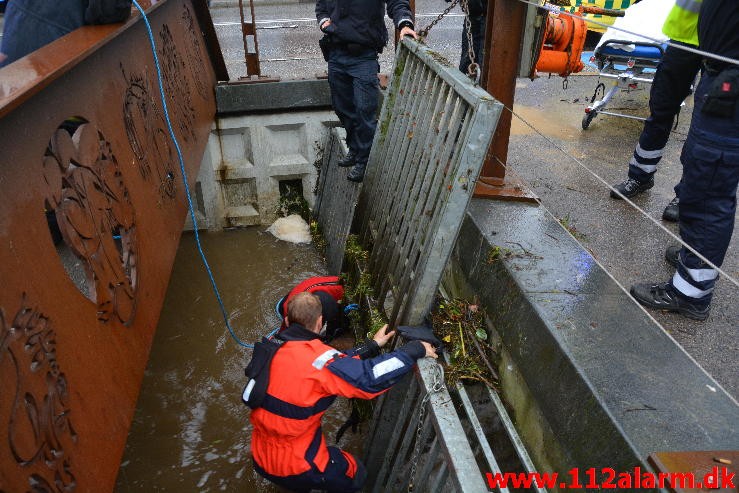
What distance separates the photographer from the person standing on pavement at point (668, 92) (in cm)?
367

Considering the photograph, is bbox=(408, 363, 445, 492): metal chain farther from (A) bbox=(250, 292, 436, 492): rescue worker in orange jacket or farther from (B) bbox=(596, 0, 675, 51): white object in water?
(B) bbox=(596, 0, 675, 51): white object in water

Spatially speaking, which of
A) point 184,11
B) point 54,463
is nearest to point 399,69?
point 184,11

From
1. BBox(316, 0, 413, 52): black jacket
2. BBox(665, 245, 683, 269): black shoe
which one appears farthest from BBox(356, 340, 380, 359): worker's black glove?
BBox(316, 0, 413, 52): black jacket

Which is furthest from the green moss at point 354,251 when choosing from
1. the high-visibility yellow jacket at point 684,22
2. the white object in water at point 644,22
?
the white object in water at point 644,22

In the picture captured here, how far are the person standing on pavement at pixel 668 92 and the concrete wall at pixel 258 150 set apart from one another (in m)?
3.18

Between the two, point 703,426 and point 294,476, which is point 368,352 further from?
point 703,426

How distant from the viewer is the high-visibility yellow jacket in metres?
3.55

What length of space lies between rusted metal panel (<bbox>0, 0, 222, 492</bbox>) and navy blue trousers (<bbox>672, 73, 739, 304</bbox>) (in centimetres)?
283

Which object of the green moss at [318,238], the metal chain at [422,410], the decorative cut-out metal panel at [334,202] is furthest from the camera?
the green moss at [318,238]

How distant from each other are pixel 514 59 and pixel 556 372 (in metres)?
2.03

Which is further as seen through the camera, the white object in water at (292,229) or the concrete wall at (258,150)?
the white object in water at (292,229)

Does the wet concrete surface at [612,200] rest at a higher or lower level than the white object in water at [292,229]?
higher

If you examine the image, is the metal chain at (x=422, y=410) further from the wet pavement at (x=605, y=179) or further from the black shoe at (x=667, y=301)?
the black shoe at (x=667, y=301)

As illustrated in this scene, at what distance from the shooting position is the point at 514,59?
11.3ft
